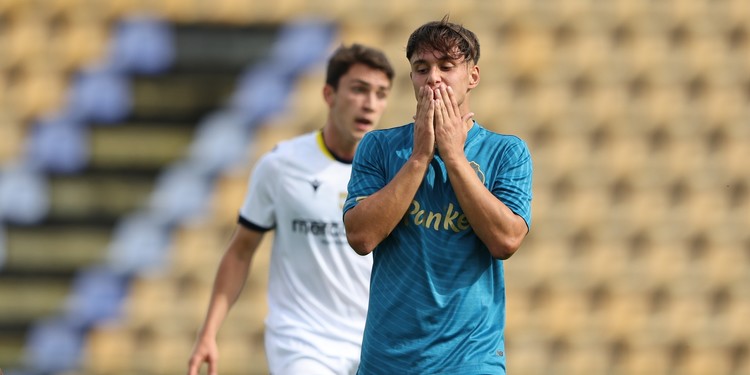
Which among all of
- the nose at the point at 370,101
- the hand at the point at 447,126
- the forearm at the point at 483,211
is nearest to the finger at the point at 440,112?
the hand at the point at 447,126

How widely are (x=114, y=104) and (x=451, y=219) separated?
20.0 ft

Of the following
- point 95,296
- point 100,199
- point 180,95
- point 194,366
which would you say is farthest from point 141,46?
point 194,366

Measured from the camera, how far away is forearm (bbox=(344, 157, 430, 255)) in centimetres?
304

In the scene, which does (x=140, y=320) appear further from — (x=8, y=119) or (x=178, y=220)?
(x=8, y=119)

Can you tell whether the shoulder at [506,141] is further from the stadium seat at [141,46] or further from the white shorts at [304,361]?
the stadium seat at [141,46]

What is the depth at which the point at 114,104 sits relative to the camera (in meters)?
8.83

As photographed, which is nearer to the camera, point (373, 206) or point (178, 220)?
point (373, 206)

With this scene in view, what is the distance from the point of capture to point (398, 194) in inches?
120

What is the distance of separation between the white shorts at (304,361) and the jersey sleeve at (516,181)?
1.52 meters

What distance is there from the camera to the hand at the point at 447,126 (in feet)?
9.97

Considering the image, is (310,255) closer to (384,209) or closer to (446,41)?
(384,209)


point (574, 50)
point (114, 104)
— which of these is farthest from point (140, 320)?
point (574, 50)

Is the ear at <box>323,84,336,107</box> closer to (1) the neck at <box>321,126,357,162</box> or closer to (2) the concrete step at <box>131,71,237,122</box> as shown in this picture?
(1) the neck at <box>321,126,357,162</box>

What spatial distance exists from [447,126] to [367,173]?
30 cm
